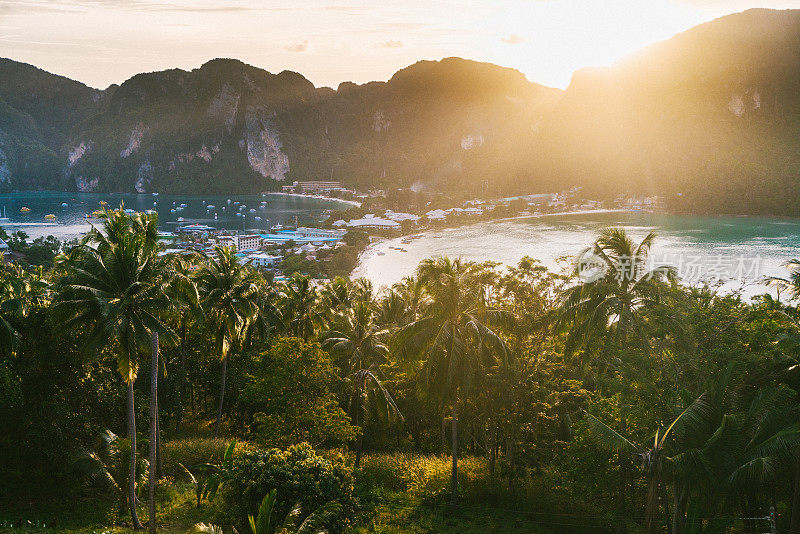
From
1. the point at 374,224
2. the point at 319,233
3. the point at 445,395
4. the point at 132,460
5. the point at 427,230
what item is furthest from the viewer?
the point at 427,230

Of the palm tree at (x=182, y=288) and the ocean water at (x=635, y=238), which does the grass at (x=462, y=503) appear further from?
the ocean water at (x=635, y=238)

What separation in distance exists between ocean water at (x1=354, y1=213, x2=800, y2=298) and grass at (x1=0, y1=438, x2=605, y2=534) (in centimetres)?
3580

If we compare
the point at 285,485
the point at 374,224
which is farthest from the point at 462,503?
the point at 374,224

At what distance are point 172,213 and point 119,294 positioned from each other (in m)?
149

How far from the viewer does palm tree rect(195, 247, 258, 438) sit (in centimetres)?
1842

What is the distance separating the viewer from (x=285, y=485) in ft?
34.7

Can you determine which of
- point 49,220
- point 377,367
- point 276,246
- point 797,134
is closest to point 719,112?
point 797,134

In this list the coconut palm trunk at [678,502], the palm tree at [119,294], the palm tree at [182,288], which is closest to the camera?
the coconut palm trunk at [678,502]

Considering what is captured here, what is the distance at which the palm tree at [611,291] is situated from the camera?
48.1 ft

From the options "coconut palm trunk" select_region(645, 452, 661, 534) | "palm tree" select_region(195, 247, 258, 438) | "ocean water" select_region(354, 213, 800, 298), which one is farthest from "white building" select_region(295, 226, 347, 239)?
"coconut palm trunk" select_region(645, 452, 661, 534)

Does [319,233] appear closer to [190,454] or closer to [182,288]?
[190,454]

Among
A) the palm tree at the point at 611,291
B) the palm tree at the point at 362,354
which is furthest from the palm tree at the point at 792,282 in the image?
the palm tree at the point at 362,354

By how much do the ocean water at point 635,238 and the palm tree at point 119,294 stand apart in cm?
4149

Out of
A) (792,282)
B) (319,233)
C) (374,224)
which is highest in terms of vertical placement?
(374,224)
